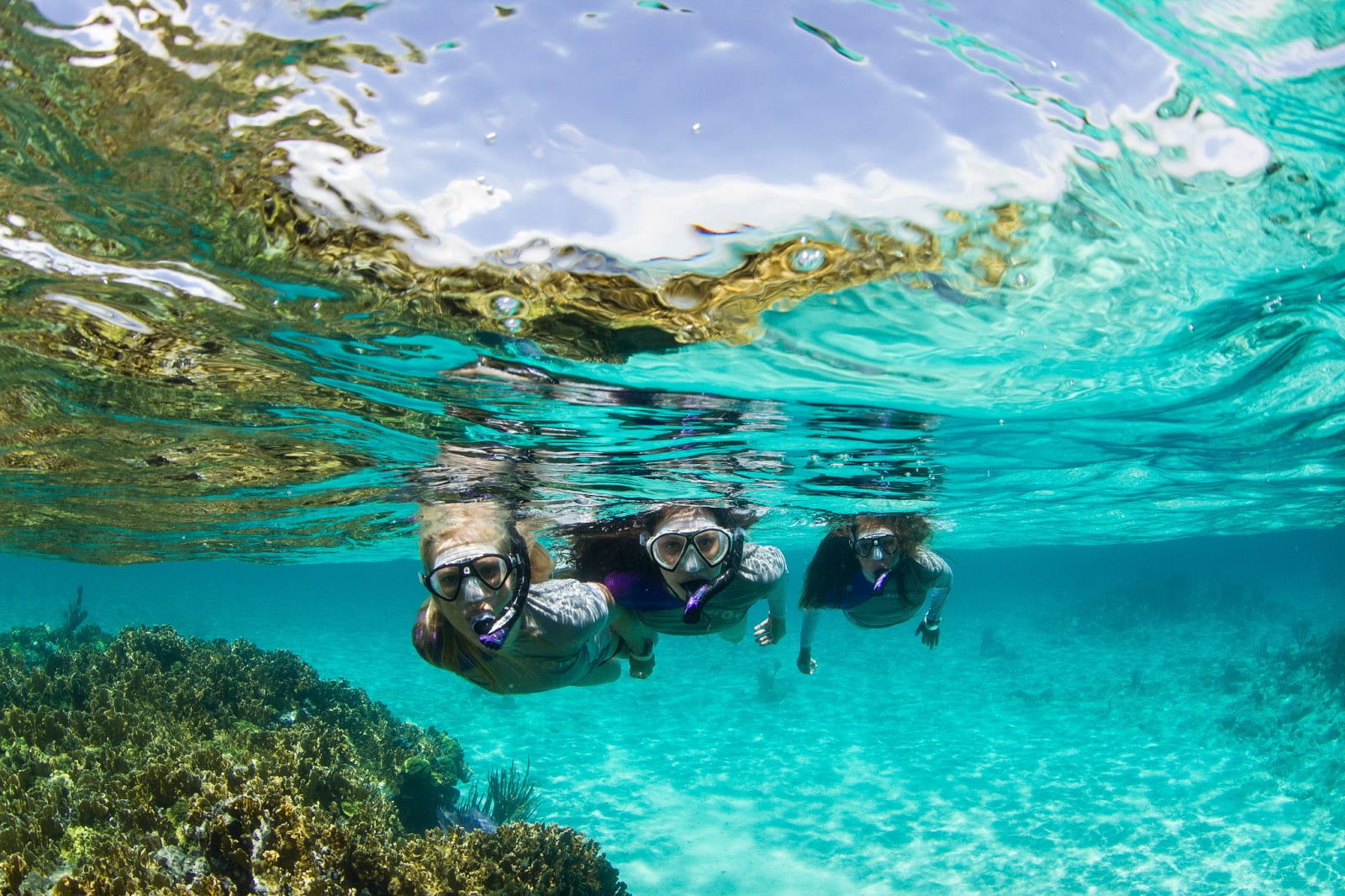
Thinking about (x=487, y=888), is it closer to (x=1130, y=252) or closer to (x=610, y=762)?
(x=1130, y=252)

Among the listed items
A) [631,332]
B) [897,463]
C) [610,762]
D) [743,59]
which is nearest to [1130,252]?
[743,59]

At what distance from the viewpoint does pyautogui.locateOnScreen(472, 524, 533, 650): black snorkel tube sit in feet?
19.4

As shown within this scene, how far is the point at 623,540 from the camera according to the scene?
1094 cm

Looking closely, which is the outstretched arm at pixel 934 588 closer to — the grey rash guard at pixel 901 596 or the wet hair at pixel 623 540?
the grey rash guard at pixel 901 596

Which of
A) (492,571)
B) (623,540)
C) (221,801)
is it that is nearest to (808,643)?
(623,540)

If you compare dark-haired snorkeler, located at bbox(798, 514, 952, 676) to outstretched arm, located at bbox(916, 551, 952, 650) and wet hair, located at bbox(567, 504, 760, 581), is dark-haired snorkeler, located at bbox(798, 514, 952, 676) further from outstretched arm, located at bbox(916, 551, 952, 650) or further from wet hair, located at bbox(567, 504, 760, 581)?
wet hair, located at bbox(567, 504, 760, 581)

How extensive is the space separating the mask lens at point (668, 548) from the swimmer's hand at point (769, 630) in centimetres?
250

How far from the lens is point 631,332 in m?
6.73

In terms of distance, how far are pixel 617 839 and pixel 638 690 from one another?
1620 centimetres

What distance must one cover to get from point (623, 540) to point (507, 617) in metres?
Answer: 5.00

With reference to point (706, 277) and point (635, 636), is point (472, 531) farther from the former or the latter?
point (706, 277)

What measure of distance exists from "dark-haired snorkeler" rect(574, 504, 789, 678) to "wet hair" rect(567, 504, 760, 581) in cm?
3

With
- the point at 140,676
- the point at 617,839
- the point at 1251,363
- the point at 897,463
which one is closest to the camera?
the point at 1251,363

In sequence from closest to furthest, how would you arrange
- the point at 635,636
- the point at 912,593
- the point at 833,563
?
the point at 635,636 → the point at 912,593 → the point at 833,563
